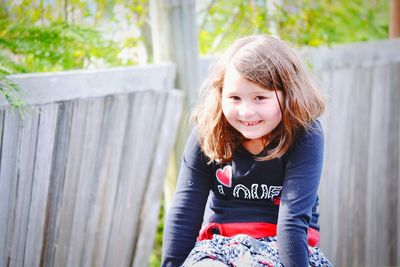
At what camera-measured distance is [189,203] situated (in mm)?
2275

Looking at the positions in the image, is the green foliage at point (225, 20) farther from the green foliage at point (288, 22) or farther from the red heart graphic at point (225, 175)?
the red heart graphic at point (225, 175)

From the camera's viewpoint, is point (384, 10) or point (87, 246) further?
point (384, 10)

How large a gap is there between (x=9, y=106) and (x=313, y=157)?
1.23m

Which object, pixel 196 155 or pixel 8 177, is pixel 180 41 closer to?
pixel 196 155

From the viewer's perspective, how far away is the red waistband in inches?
85.7

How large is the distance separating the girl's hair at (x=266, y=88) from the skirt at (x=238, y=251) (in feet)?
1.04

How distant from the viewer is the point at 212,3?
4023 mm

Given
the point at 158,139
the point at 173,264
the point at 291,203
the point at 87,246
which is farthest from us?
the point at 158,139

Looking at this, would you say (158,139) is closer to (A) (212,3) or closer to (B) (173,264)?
(B) (173,264)

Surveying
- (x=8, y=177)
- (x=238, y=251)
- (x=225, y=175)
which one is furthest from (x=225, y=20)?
(x=238, y=251)

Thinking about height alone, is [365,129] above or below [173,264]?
above

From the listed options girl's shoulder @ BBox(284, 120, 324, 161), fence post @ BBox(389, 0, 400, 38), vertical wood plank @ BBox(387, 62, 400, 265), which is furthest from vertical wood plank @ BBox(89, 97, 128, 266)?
fence post @ BBox(389, 0, 400, 38)

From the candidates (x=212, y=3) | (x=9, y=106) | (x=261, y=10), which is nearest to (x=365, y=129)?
(x=261, y=10)

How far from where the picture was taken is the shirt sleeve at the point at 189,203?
2.25m
